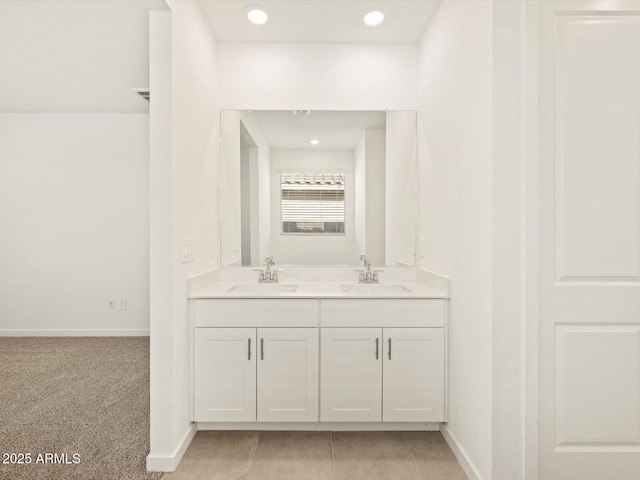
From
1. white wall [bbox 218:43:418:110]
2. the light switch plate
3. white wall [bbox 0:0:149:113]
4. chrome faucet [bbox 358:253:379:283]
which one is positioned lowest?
chrome faucet [bbox 358:253:379:283]

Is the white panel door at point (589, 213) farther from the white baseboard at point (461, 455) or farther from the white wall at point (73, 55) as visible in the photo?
the white wall at point (73, 55)

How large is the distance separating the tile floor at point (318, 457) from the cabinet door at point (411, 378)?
156mm

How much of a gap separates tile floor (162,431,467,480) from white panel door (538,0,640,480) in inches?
24.3

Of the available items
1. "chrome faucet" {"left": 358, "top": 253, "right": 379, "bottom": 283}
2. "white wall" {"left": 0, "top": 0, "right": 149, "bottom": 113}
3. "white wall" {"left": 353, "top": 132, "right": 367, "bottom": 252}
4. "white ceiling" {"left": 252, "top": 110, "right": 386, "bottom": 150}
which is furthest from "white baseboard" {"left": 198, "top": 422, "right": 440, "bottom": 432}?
"white wall" {"left": 0, "top": 0, "right": 149, "bottom": 113}

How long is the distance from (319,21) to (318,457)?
8.70 feet

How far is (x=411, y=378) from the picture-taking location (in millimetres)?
2184

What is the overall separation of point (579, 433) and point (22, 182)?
527 cm

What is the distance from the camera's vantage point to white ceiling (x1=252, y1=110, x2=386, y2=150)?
2.82 m

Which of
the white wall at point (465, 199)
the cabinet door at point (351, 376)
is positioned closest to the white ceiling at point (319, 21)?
the white wall at point (465, 199)

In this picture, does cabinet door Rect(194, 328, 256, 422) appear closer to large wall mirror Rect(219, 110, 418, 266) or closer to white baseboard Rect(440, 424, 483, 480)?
large wall mirror Rect(219, 110, 418, 266)

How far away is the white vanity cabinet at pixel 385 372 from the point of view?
2182 mm

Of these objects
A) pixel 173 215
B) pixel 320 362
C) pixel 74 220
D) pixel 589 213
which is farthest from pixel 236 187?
pixel 74 220

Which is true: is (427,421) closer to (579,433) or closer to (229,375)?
(579,433)

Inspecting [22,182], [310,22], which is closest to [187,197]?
[310,22]
